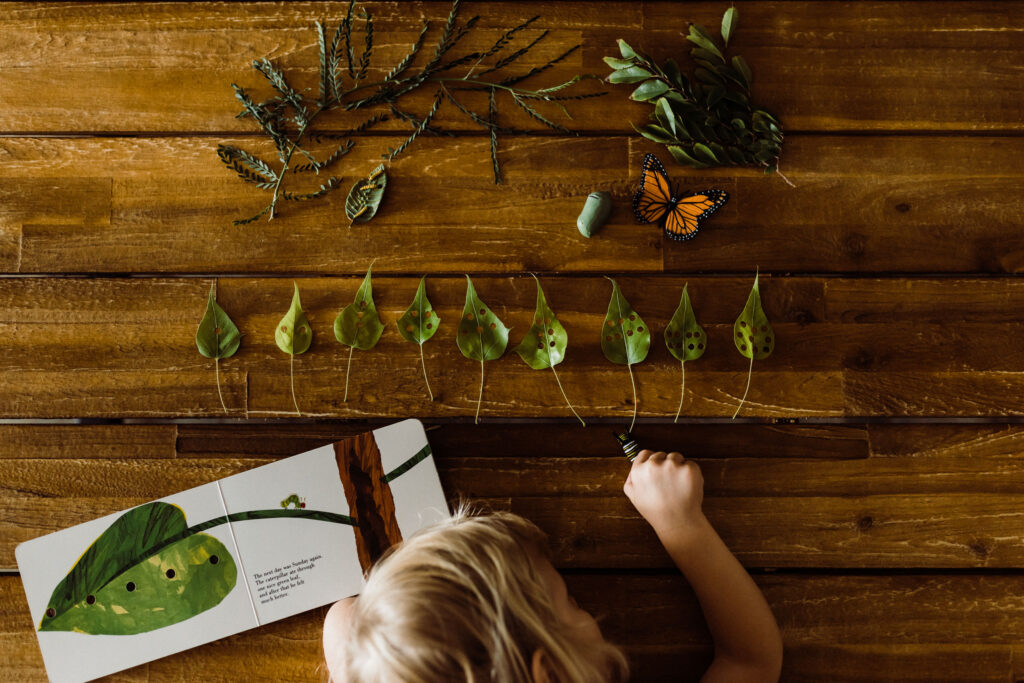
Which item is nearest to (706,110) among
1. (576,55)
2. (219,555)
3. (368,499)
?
(576,55)

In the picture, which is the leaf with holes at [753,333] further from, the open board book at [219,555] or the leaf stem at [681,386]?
the open board book at [219,555]

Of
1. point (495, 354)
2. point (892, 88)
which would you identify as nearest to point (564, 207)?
point (495, 354)

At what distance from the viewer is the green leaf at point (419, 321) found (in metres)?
0.87

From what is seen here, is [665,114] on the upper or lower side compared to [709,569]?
upper

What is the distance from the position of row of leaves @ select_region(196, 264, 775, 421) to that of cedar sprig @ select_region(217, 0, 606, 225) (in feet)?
0.49

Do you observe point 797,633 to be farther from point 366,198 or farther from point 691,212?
point 366,198

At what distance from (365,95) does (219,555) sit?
0.59 m

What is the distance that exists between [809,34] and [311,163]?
66 cm

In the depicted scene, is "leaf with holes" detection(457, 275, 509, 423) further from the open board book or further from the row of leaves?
the open board book

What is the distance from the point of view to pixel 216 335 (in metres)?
0.87

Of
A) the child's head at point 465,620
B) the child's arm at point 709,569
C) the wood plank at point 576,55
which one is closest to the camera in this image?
the child's head at point 465,620

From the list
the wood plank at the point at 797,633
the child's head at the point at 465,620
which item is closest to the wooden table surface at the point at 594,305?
the wood plank at the point at 797,633

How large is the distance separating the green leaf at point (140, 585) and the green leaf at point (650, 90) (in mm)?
744

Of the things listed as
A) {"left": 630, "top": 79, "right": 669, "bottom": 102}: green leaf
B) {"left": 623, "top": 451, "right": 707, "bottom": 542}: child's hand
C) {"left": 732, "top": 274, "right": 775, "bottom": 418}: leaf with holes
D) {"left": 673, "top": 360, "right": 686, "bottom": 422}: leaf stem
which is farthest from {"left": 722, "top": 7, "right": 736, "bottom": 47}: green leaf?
{"left": 623, "top": 451, "right": 707, "bottom": 542}: child's hand
